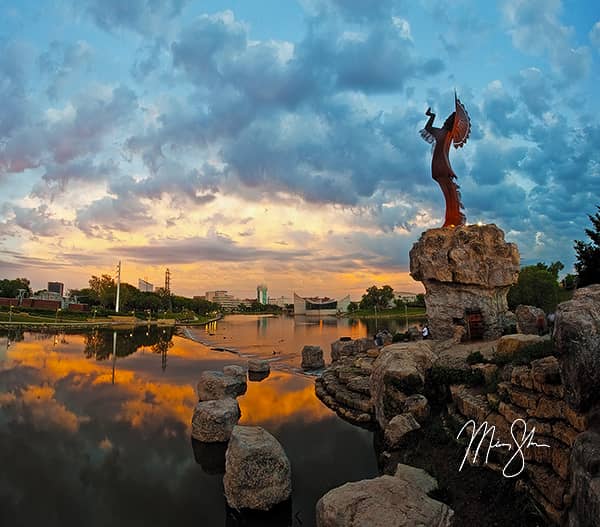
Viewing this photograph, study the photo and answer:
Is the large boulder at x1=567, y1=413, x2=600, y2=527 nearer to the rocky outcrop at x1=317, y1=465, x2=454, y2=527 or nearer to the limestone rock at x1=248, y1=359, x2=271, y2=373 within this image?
the rocky outcrop at x1=317, y1=465, x2=454, y2=527

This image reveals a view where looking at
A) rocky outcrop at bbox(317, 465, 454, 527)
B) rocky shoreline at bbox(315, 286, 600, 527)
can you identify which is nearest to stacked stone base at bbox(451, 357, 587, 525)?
rocky shoreline at bbox(315, 286, 600, 527)

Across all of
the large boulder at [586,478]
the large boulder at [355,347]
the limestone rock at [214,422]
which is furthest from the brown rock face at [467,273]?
the large boulder at [586,478]

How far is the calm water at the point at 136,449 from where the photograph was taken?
29.1 feet

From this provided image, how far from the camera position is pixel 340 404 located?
1642cm

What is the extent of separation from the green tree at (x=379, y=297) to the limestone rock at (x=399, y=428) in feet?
328

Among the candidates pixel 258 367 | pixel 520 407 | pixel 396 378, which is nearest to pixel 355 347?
pixel 258 367

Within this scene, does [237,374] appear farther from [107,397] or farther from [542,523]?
[542,523]

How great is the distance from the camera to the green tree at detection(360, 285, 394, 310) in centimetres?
11106

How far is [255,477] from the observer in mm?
8477

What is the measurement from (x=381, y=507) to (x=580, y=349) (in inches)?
148

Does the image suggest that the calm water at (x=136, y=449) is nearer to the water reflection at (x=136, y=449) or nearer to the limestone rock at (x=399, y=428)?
the water reflection at (x=136, y=449)

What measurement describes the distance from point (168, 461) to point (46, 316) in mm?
63503

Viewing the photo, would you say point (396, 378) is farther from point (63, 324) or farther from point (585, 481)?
point (63, 324)

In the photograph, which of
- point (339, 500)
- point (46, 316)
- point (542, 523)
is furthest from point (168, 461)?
point (46, 316)
